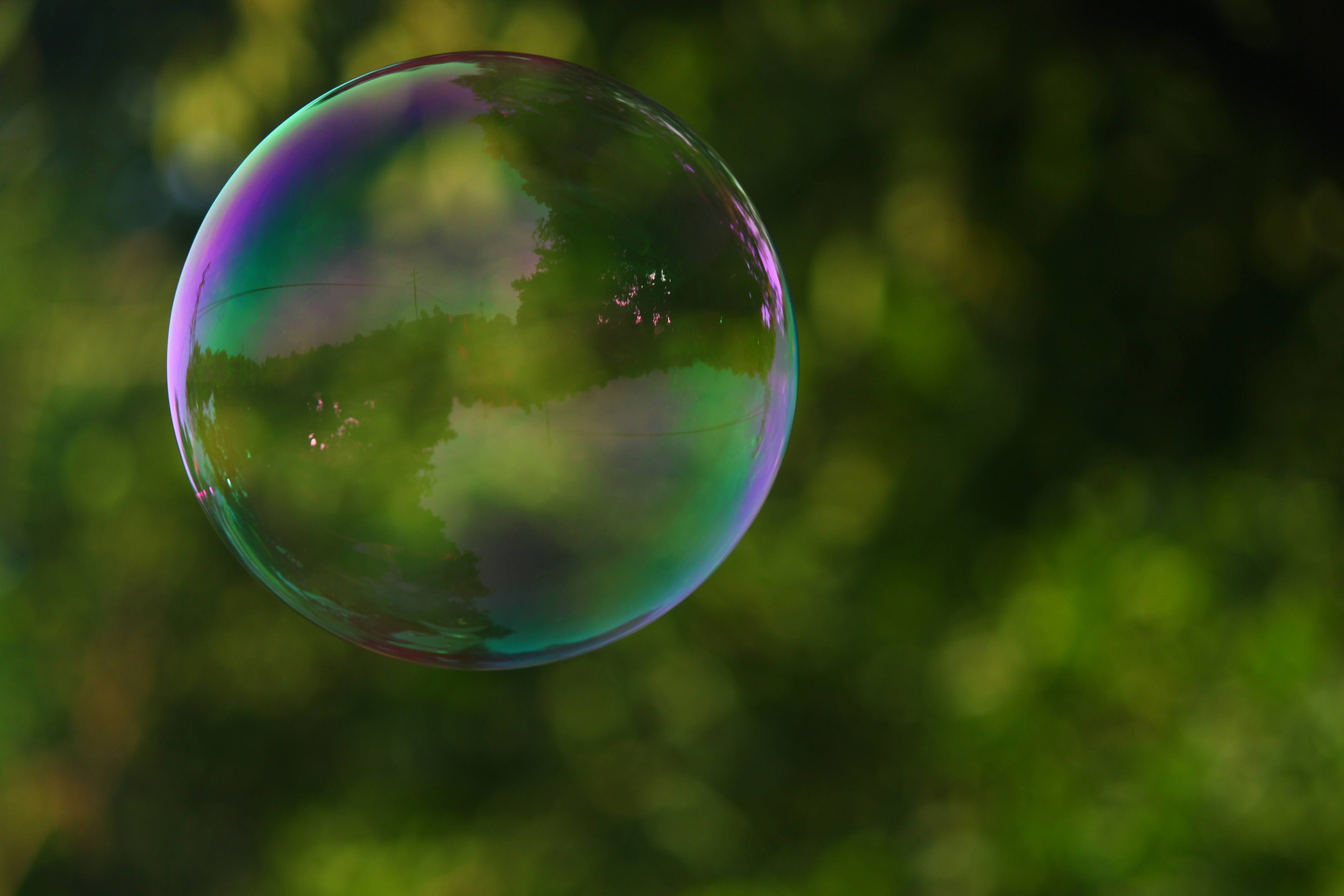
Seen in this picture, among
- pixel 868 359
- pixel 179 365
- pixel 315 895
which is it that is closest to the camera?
pixel 179 365

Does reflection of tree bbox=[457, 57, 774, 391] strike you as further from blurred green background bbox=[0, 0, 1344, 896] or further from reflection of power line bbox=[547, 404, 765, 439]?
blurred green background bbox=[0, 0, 1344, 896]

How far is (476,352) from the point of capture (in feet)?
3.11

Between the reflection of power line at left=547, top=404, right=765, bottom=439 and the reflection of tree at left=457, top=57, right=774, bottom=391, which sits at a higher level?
the reflection of tree at left=457, top=57, right=774, bottom=391

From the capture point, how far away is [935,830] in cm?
305

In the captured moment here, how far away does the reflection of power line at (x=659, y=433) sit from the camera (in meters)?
1.00

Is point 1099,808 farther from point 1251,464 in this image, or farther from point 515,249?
point 515,249

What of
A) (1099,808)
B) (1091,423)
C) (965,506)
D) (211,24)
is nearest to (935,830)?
(1099,808)

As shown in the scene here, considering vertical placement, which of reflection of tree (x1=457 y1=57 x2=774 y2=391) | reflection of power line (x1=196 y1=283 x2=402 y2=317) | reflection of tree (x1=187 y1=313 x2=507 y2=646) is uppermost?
reflection of tree (x1=457 y1=57 x2=774 y2=391)

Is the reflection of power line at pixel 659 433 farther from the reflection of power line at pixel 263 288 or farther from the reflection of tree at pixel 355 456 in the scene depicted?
the reflection of power line at pixel 263 288

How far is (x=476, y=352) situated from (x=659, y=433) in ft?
0.69

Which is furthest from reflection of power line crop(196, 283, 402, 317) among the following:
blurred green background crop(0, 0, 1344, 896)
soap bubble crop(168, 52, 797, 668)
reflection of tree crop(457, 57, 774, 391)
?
blurred green background crop(0, 0, 1344, 896)

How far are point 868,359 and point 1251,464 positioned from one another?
3.74 ft

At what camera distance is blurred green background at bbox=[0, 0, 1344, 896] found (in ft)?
9.31

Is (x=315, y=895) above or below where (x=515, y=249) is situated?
below
